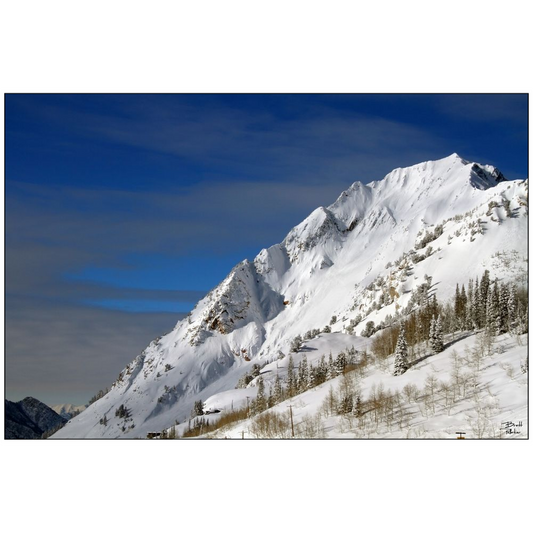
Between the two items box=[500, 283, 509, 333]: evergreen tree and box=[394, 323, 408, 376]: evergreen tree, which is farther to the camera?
box=[394, 323, 408, 376]: evergreen tree

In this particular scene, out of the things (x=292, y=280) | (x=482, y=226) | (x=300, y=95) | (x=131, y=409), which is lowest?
(x=131, y=409)

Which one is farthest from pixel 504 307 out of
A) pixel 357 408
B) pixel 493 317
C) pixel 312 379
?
pixel 312 379

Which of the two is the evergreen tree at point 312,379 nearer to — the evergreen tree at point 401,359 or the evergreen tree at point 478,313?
the evergreen tree at point 401,359

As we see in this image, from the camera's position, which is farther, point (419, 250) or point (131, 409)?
point (131, 409)

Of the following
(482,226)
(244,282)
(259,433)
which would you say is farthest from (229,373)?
(259,433)

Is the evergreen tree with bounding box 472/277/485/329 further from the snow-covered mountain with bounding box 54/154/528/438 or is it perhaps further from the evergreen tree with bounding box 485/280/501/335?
the snow-covered mountain with bounding box 54/154/528/438

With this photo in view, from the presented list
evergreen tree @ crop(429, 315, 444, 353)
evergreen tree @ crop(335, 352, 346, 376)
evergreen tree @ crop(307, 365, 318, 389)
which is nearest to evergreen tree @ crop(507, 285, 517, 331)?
evergreen tree @ crop(429, 315, 444, 353)

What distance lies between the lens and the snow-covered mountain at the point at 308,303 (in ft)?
314

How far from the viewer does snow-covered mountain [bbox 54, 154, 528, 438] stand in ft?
314
